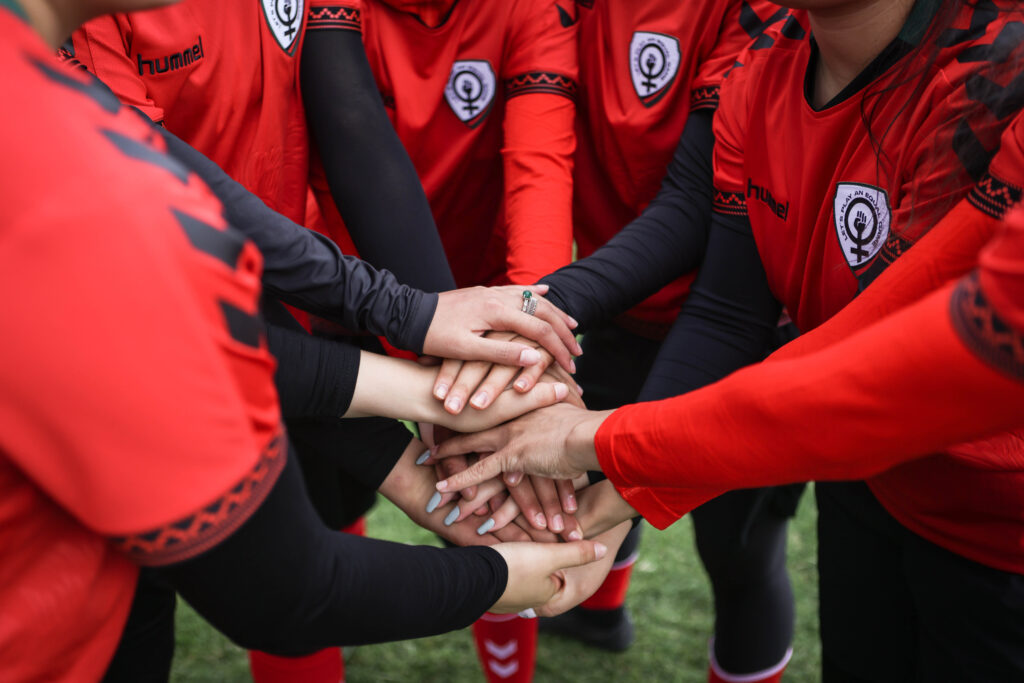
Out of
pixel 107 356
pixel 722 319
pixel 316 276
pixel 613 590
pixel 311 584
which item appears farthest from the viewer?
pixel 613 590

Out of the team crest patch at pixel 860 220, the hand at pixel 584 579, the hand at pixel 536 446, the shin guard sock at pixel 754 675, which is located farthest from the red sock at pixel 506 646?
the team crest patch at pixel 860 220

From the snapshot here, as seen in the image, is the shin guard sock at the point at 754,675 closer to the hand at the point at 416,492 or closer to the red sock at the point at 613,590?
the red sock at the point at 613,590

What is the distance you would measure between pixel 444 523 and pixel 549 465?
0.77ft

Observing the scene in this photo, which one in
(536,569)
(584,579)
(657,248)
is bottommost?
(584,579)

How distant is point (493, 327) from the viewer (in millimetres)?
1360

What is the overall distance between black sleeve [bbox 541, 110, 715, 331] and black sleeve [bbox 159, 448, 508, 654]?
625 mm

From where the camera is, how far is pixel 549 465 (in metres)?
1.25

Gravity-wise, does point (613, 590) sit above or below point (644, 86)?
below

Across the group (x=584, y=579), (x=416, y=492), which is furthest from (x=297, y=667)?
(x=584, y=579)

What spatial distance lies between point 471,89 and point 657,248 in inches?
19.9

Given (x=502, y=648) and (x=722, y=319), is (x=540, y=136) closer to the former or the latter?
(x=722, y=319)

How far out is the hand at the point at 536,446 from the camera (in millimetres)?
1194

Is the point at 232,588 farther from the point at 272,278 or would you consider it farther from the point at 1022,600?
the point at 1022,600

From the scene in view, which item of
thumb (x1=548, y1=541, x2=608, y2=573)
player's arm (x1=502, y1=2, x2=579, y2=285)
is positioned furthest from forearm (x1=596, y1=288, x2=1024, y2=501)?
player's arm (x1=502, y1=2, x2=579, y2=285)
